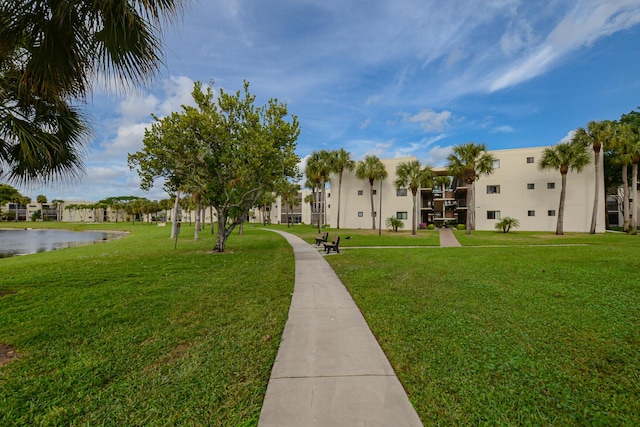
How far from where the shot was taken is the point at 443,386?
3184mm

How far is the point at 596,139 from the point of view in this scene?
2706 cm

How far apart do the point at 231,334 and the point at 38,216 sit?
152125 mm

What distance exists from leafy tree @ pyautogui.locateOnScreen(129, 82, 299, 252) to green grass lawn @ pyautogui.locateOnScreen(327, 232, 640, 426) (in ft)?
25.1

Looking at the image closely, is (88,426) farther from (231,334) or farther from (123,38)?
(123,38)

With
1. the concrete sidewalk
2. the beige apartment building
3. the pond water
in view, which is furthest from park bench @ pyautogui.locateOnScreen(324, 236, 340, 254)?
the pond water

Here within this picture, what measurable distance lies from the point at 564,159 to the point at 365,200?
21.4 metres

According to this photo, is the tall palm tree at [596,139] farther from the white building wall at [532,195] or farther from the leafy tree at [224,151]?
the leafy tree at [224,151]

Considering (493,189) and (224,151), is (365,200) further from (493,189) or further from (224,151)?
(224,151)

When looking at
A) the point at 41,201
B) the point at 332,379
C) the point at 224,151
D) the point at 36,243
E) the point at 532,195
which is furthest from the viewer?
the point at 41,201

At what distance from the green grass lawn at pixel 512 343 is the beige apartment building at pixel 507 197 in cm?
2305

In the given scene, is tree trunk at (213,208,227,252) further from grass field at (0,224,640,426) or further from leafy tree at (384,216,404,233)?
leafy tree at (384,216,404,233)

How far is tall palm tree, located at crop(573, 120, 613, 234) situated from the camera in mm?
26562

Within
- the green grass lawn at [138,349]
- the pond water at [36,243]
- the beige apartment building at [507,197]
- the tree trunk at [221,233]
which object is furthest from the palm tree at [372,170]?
the pond water at [36,243]

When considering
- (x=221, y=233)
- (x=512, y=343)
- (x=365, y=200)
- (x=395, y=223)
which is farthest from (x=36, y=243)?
(x=512, y=343)
